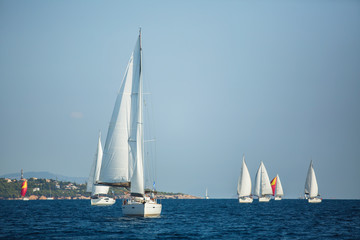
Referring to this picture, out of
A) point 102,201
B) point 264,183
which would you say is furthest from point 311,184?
point 102,201

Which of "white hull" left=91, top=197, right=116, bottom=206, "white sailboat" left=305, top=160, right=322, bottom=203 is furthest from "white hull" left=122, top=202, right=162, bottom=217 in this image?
"white sailboat" left=305, top=160, right=322, bottom=203

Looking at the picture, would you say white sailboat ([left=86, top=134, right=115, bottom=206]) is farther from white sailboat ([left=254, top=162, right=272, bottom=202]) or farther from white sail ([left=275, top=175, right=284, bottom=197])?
white sail ([left=275, top=175, right=284, bottom=197])

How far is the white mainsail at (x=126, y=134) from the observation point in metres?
49.9

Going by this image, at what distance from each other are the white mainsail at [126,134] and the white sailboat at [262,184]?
3350 inches

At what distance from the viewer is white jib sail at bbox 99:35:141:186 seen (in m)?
50.0

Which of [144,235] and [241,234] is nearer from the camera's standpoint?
[144,235]

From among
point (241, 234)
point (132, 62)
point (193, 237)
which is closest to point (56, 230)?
point (193, 237)

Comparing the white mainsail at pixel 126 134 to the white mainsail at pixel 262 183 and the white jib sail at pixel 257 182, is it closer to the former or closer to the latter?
Answer: the white mainsail at pixel 262 183

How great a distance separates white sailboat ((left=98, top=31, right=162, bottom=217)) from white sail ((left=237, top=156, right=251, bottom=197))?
75.2 metres

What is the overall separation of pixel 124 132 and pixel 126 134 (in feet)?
1.07

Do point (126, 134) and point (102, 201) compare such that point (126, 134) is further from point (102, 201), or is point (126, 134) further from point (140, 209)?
point (102, 201)

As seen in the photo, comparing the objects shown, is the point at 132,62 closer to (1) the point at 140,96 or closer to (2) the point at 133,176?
(1) the point at 140,96

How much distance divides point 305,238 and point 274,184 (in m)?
116

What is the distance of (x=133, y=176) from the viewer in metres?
48.7
